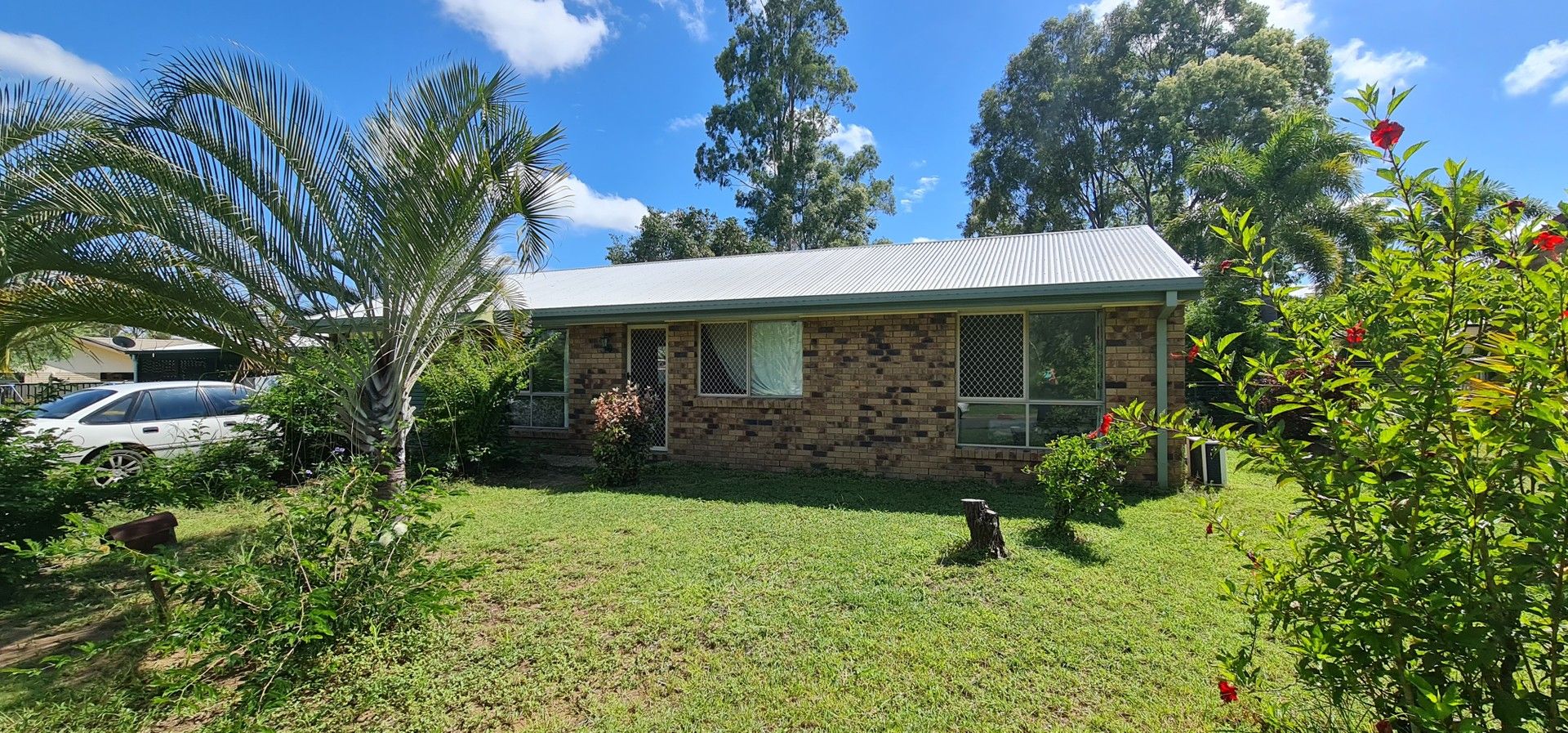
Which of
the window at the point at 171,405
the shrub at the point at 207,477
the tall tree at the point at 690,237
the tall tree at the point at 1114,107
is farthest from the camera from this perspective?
the tall tree at the point at 690,237

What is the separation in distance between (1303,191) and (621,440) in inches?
674

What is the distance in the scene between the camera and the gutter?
7223 mm

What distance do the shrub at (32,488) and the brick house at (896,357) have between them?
15.3ft

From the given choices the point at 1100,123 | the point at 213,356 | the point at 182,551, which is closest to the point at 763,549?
the point at 182,551

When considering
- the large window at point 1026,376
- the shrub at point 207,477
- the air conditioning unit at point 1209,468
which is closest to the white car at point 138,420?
the shrub at point 207,477

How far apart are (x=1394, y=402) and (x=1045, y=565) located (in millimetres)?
3384

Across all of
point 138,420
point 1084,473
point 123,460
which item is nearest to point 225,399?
point 138,420

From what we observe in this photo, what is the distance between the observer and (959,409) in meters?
8.16

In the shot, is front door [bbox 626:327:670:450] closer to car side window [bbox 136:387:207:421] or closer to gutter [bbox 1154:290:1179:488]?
car side window [bbox 136:387:207:421]

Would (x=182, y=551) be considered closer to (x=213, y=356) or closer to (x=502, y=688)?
(x=502, y=688)

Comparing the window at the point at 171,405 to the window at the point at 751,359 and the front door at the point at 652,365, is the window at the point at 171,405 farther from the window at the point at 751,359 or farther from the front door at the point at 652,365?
the window at the point at 751,359

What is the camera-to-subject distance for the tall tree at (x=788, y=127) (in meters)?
27.2

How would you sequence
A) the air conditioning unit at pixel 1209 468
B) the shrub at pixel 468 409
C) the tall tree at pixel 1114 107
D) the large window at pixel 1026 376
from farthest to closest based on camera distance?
the tall tree at pixel 1114 107 → the shrub at pixel 468 409 → the large window at pixel 1026 376 → the air conditioning unit at pixel 1209 468

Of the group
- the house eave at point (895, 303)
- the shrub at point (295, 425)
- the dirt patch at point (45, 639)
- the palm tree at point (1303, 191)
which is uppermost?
the palm tree at point (1303, 191)
